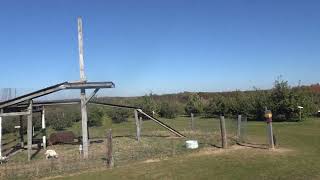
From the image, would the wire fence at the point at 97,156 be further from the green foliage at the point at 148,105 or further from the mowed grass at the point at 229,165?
the green foliage at the point at 148,105

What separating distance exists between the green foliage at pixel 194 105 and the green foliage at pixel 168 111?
6.14 ft

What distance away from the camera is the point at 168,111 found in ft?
145

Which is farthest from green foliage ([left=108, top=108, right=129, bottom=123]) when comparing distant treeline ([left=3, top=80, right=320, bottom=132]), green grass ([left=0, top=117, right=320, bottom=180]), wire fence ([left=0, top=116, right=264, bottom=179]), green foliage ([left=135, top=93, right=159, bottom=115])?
green grass ([left=0, top=117, right=320, bottom=180])

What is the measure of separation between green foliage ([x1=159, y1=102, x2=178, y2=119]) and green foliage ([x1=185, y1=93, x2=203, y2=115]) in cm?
187

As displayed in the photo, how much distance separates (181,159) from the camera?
51.6ft

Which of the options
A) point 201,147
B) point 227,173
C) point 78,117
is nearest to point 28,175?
point 227,173

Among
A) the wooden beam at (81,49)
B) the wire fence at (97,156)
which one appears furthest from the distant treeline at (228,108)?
the wooden beam at (81,49)

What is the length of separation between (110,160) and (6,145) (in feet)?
39.4

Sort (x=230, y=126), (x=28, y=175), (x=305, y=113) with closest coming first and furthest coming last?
1. (x=28, y=175)
2. (x=230, y=126)
3. (x=305, y=113)

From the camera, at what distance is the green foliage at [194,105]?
44.9m

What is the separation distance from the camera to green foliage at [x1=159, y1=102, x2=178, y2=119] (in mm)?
44000

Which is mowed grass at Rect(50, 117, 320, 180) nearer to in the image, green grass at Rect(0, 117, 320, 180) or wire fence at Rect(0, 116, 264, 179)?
green grass at Rect(0, 117, 320, 180)

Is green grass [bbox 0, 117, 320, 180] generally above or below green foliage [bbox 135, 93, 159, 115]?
below

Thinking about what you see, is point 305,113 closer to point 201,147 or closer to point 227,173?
point 201,147
